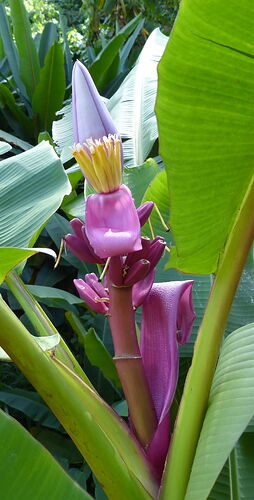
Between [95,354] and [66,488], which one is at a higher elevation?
[66,488]

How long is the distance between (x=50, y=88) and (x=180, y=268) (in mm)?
1104

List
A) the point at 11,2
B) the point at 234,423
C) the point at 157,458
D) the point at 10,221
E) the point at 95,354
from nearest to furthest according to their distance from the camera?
1. the point at 234,423
2. the point at 157,458
3. the point at 10,221
4. the point at 95,354
5. the point at 11,2

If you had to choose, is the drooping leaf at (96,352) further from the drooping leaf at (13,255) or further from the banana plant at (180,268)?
the drooping leaf at (13,255)

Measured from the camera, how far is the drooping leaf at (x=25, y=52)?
1.71 metres

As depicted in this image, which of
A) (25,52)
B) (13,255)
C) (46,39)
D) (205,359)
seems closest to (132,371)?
(205,359)

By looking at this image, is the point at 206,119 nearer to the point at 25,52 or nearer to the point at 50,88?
the point at 50,88

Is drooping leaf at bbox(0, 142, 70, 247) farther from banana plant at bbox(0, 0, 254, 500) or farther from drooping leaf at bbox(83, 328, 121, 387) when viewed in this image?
drooping leaf at bbox(83, 328, 121, 387)

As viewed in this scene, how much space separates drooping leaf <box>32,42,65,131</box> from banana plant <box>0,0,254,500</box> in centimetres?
101

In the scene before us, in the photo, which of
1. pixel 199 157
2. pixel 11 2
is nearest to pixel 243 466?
pixel 199 157

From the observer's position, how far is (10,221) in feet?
2.21

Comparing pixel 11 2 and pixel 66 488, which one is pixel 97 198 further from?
pixel 11 2

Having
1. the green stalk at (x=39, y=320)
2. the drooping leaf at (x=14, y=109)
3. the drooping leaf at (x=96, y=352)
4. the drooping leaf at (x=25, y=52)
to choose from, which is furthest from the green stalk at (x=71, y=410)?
the drooping leaf at (x=25, y=52)

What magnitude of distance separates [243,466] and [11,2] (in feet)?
5.00

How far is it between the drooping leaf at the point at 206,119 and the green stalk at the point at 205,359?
22 millimetres
